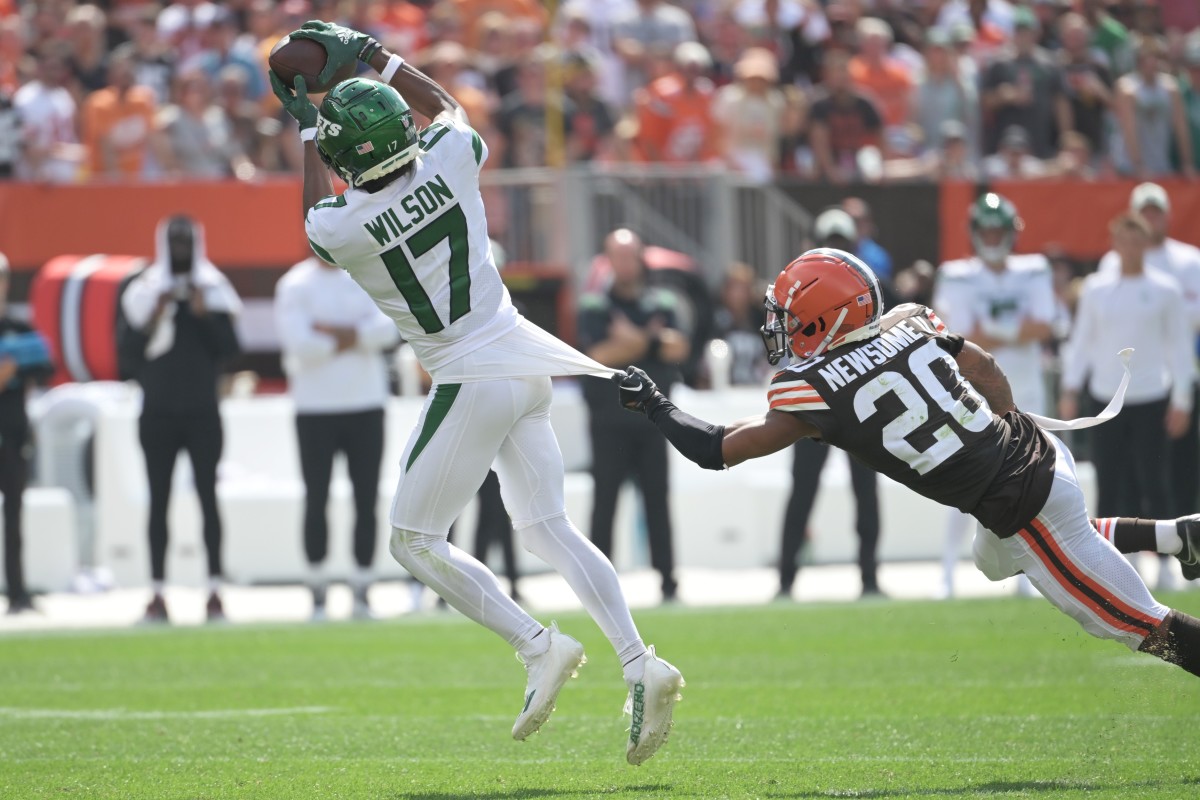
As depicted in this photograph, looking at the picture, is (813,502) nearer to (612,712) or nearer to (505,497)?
(612,712)

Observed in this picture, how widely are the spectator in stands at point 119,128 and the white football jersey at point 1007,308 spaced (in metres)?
6.84

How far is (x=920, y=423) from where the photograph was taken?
5188 mm

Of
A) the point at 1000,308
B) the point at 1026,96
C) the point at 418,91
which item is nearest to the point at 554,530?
the point at 418,91

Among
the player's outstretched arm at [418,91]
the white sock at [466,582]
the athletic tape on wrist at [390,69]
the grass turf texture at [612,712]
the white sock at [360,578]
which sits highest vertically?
the athletic tape on wrist at [390,69]

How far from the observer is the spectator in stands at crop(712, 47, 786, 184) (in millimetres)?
14898

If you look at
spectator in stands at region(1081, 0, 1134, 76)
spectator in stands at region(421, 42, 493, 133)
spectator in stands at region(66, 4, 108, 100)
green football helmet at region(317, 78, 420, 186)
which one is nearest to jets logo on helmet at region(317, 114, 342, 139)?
green football helmet at region(317, 78, 420, 186)

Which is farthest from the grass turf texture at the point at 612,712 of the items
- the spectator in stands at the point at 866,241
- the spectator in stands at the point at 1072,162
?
the spectator in stands at the point at 1072,162

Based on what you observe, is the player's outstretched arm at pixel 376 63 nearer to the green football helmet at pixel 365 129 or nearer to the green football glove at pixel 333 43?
the green football glove at pixel 333 43

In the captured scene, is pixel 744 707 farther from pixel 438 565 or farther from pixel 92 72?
pixel 92 72

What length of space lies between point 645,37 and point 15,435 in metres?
7.98

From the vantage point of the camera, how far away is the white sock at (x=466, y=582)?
5594mm

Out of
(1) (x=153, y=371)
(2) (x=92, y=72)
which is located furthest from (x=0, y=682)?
(2) (x=92, y=72)

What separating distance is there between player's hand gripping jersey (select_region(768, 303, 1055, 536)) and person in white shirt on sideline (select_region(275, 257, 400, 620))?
5307 mm

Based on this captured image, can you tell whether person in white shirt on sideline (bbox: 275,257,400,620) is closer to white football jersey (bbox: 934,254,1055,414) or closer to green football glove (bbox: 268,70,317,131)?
white football jersey (bbox: 934,254,1055,414)
